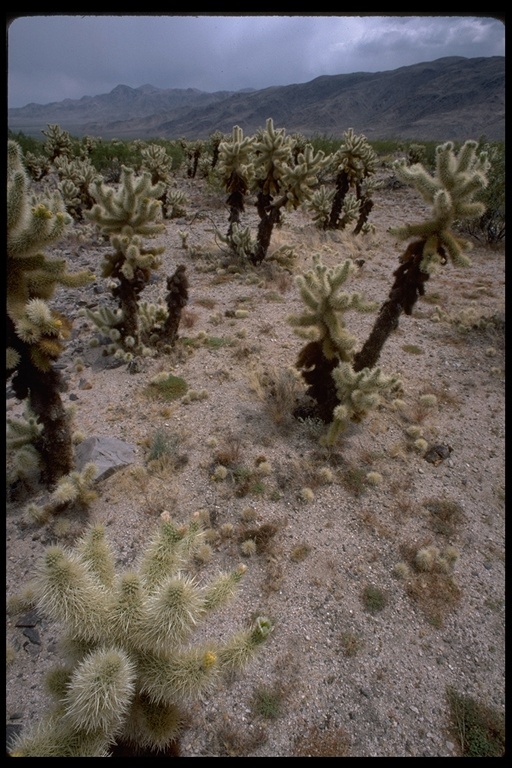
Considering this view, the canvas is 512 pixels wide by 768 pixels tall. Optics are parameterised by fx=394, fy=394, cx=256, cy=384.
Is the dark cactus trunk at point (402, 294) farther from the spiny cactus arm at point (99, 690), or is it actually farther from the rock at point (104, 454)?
the spiny cactus arm at point (99, 690)

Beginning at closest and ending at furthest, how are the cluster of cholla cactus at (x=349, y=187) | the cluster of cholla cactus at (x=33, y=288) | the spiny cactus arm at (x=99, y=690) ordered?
the spiny cactus arm at (x=99, y=690) < the cluster of cholla cactus at (x=33, y=288) < the cluster of cholla cactus at (x=349, y=187)

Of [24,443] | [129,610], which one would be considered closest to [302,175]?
[24,443]

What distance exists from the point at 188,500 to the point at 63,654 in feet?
8.90

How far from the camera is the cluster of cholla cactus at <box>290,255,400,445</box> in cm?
591

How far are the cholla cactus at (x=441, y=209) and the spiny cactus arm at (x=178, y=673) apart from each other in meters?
5.52

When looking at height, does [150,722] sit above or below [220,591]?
below

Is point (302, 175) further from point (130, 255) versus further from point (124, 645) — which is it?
point (124, 645)

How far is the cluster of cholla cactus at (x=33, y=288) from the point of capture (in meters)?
3.56

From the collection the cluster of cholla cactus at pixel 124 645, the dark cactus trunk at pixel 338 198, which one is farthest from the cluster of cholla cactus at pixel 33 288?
the dark cactus trunk at pixel 338 198

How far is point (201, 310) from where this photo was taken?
33.8 feet

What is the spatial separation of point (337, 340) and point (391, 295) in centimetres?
130

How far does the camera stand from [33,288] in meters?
4.21

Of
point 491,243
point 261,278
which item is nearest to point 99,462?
point 261,278

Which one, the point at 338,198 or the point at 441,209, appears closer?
the point at 441,209
